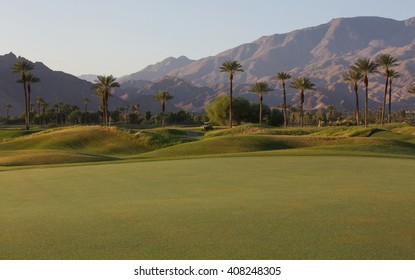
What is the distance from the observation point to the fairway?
9.90 m

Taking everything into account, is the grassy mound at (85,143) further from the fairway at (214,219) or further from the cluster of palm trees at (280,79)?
the fairway at (214,219)

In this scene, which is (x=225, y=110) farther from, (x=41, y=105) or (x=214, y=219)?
(x=214, y=219)

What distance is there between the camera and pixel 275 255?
9.45m

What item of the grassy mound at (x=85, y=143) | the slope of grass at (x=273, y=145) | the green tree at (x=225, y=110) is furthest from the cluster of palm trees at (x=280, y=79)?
the slope of grass at (x=273, y=145)

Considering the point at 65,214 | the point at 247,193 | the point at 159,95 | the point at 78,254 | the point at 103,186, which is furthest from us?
the point at 159,95

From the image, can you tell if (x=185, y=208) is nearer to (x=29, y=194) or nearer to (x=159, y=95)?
(x=29, y=194)

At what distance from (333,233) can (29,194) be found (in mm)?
13231

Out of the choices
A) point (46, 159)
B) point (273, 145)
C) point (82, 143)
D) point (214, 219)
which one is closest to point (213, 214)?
point (214, 219)

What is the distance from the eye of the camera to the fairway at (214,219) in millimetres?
9898

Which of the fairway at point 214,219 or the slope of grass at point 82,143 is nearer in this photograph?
the fairway at point 214,219

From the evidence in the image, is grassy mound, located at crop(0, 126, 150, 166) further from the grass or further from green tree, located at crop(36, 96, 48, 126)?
green tree, located at crop(36, 96, 48, 126)

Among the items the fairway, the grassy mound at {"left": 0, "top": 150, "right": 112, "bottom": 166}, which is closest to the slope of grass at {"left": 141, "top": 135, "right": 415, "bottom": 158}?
the grassy mound at {"left": 0, "top": 150, "right": 112, "bottom": 166}
